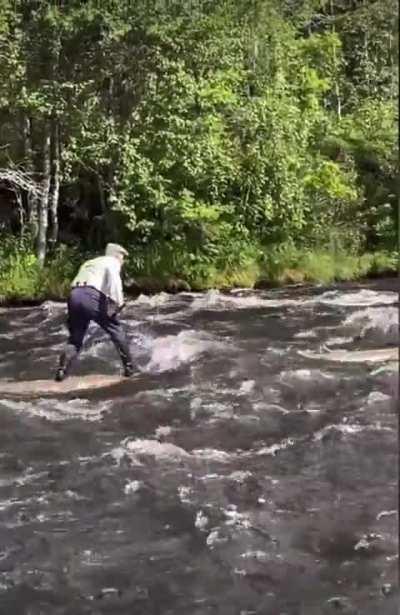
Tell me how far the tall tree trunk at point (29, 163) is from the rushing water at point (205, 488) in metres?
4.42

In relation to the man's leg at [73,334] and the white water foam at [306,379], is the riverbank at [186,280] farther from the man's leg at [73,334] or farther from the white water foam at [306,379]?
the man's leg at [73,334]

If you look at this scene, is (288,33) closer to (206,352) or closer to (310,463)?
(206,352)

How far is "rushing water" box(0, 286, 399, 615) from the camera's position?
115 inches

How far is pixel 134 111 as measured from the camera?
11.0 meters

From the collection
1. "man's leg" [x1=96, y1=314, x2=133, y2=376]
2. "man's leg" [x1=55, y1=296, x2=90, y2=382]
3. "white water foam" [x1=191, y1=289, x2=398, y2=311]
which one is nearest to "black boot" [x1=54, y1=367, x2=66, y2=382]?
"man's leg" [x1=55, y1=296, x2=90, y2=382]

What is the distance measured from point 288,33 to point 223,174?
5.84 feet

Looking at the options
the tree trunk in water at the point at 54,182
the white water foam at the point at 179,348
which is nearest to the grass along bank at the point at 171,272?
the tree trunk in water at the point at 54,182

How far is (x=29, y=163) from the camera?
11281mm

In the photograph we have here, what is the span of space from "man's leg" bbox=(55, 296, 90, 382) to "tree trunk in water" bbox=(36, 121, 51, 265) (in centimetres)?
454

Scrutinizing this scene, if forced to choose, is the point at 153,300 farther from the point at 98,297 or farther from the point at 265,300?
the point at 98,297

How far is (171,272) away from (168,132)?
1695 millimetres

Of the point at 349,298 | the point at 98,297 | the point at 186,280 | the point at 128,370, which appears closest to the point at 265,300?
the point at 349,298

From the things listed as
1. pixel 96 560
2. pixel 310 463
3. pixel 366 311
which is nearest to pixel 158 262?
pixel 366 311

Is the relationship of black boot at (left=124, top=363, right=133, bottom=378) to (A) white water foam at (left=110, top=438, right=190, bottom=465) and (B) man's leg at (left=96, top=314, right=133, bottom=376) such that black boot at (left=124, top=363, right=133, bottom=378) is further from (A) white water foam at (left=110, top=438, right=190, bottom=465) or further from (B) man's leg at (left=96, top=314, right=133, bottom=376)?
(A) white water foam at (left=110, top=438, right=190, bottom=465)
